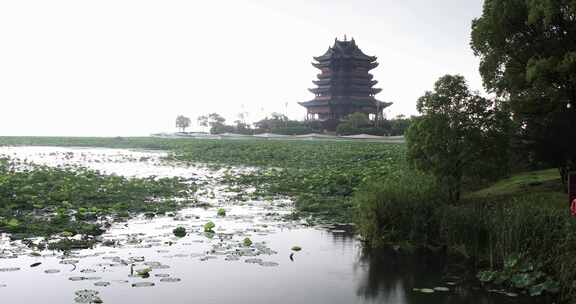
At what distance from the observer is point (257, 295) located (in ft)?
28.5

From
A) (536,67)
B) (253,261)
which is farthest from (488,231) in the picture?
(536,67)

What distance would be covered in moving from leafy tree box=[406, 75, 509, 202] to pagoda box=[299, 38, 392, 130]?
5985 cm

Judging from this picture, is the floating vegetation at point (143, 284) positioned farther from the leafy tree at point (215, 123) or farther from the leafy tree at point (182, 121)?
the leafy tree at point (182, 121)

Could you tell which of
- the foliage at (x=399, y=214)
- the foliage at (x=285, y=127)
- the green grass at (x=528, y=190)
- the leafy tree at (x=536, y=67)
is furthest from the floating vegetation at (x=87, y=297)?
the foliage at (x=285, y=127)

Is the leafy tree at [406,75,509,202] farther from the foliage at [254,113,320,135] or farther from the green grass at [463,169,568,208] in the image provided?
the foliage at [254,113,320,135]

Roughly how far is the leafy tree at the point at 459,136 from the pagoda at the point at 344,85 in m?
59.8

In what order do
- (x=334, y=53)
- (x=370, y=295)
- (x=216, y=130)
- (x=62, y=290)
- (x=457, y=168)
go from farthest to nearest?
(x=216, y=130) < (x=334, y=53) < (x=457, y=168) < (x=370, y=295) < (x=62, y=290)

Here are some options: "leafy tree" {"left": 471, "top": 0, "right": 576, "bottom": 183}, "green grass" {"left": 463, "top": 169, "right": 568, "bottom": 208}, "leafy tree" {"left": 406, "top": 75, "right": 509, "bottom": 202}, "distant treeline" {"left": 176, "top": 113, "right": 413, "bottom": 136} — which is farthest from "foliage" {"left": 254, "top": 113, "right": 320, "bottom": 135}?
"leafy tree" {"left": 406, "top": 75, "right": 509, "bottom": 202}

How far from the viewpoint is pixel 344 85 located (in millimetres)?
77625

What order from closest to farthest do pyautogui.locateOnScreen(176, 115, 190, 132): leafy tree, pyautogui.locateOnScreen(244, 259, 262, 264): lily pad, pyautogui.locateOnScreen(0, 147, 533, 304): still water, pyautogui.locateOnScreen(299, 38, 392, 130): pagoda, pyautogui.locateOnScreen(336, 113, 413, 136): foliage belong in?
pyautogui.locateOnScreen(0, 147, 533, 304): still water → pyautogui.locateOnScreen(244, 259, 262, 264): lily pad → pyautogui.locateOnScreen(336, 113, 413, 136): foliage → pyautogui.locateOnScreen(299, 38, 392, 130): pagoda → pyautogui.locateOnScreen(176, 115, 190, 132): leafy tree

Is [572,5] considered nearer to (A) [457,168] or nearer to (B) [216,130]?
(A) [457,168]

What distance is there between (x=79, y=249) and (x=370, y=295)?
541 centimetres

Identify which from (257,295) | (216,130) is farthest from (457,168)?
(216,130)

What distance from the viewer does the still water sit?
8.53 m
